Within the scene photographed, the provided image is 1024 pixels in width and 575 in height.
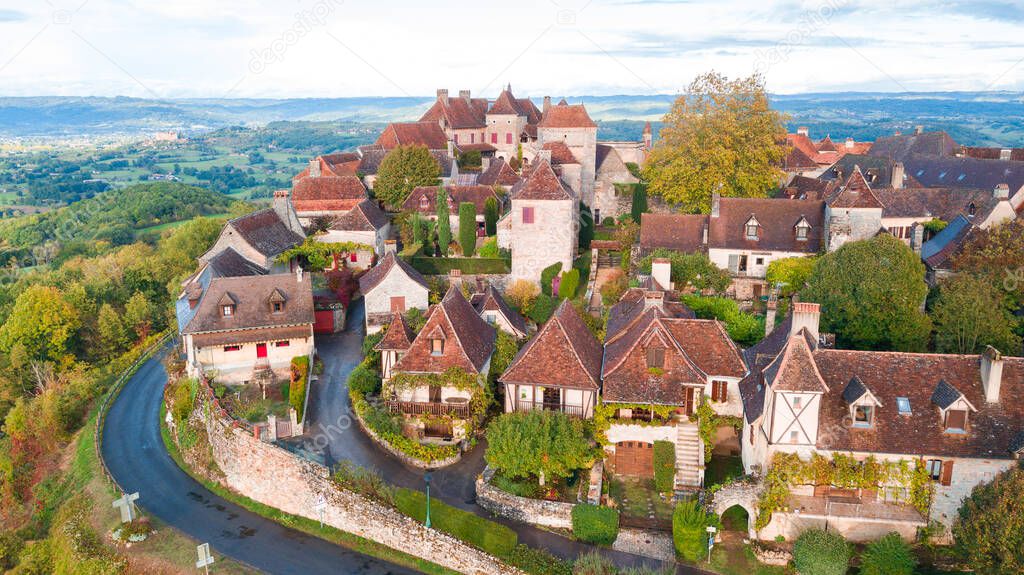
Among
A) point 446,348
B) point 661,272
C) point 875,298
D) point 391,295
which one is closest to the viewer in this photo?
point 446,348

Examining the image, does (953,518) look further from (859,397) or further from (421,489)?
(421,489)

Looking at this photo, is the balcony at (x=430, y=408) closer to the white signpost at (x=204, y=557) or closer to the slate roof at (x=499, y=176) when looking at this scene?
the white signpost at (x=204, y=557)

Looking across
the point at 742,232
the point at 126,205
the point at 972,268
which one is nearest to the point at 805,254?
the point at 742,232

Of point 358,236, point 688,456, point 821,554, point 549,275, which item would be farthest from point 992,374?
point 358,236

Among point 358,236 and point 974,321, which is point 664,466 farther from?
point 358,236

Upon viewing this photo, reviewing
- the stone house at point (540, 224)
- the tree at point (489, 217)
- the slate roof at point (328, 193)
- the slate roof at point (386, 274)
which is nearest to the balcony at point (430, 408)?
the slate roof at point (386, 274)

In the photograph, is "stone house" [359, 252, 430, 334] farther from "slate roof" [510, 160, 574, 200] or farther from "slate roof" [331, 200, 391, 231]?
"slate roof" [331, 200, 391, 231]
